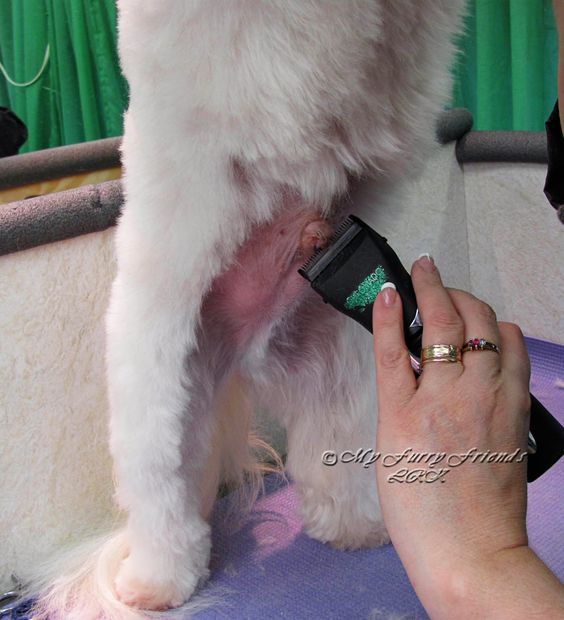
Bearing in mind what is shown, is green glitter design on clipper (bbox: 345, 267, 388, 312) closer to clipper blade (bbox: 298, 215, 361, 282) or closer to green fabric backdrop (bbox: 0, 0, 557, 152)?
clipper blade (bbox: 298, 215, 361, 282)

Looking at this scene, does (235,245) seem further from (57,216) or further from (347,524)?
(347,524)

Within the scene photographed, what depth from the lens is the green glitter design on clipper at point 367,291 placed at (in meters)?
0.60

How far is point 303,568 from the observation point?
32.8 inches

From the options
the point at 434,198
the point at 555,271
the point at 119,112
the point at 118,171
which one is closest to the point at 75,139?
the point at 119,112

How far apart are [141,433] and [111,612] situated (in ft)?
0.70

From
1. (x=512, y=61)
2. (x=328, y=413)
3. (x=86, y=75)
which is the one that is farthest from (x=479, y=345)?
(x=86, y=75)

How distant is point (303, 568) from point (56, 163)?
0.88 metres

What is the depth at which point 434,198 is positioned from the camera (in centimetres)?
123

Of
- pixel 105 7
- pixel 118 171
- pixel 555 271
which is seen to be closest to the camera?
pixel 555 271

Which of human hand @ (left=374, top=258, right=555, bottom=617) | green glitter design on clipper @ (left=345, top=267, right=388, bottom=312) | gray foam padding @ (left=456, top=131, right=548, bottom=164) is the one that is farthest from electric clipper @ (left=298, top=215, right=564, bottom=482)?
gray foam padding @ (left=456, top=131, right=548, bottom=164)

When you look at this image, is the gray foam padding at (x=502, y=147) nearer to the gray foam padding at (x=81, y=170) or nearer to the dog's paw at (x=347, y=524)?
the gray foam padding at (x=81, y=170)

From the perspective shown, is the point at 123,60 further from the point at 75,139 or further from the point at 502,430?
the point at 75,139

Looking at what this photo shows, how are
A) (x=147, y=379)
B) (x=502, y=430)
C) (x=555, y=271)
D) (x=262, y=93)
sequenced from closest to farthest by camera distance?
(x=502, y=430)
(x=262, y=93)
(x=147, y=379)
(x=555, y=271)

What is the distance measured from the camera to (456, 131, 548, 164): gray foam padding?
3.74 feet
